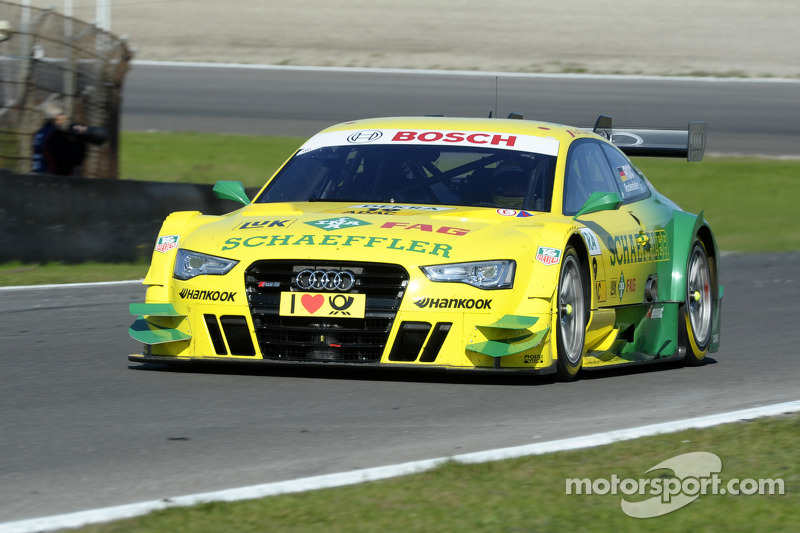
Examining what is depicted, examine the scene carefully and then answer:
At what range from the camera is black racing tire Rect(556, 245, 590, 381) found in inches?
273

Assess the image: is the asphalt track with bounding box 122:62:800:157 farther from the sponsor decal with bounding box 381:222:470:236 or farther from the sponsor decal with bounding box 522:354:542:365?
the sponsor decal with bounding box 522:354:542:365

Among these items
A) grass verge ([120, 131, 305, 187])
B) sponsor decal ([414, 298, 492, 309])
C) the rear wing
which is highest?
the rear wing

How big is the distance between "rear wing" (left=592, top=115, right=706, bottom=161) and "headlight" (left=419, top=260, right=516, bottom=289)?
123 inches

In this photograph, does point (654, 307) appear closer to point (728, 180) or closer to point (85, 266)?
point (85, 266)

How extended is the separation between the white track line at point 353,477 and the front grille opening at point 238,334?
2.10 meters

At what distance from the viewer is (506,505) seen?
4.22 m

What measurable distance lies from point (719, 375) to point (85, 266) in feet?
22.7

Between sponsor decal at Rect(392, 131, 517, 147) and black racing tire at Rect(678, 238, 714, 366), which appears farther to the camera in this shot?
black racing tire at Rect(678, 238, 714, 366)

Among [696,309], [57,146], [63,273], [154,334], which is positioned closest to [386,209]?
[154,334]

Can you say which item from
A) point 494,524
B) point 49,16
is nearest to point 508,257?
point 494,524

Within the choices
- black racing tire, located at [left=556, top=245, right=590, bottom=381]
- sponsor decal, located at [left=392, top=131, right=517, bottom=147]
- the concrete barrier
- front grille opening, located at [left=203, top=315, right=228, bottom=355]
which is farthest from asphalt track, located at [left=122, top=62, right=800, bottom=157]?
front grille opening, located at [left=203, top=315, right=228, bottom=355]

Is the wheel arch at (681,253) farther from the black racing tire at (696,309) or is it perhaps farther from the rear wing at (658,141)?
the rear wing at (658,141)

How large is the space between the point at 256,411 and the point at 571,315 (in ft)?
6.45

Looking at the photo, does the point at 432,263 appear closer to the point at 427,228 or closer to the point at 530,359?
the point at 427,228
